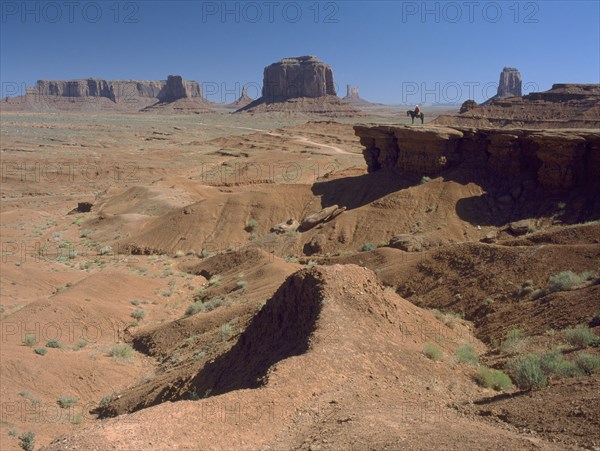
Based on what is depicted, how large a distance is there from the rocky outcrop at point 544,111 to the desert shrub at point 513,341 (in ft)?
123

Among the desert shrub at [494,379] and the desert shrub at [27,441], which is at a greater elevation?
the desert shrub at [494,379]

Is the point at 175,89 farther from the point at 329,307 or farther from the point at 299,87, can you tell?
the point at 329,307

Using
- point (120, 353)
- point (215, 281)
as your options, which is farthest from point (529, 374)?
point (215, 281)

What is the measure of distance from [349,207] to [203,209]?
841 centimetres

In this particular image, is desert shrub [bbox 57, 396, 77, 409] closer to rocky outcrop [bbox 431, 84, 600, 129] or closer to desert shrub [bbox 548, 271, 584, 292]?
desert shrub [bbox 548, 271, 584, 292]

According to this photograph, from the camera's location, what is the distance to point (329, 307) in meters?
10.2

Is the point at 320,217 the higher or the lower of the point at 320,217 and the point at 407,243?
the higher

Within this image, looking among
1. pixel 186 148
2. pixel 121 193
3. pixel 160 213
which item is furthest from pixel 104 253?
pixel 186 148

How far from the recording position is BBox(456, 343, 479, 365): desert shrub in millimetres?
10433

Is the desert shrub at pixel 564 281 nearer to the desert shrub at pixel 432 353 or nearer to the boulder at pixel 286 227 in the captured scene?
the desert shrub at pixel 432 353

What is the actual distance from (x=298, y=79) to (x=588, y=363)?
461 ft

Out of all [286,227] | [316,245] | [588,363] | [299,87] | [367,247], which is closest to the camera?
[588,363]

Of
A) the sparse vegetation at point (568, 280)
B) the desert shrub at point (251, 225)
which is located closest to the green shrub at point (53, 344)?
the sparse vegetation at point (568, 280)

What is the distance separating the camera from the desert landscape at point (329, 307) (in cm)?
689
